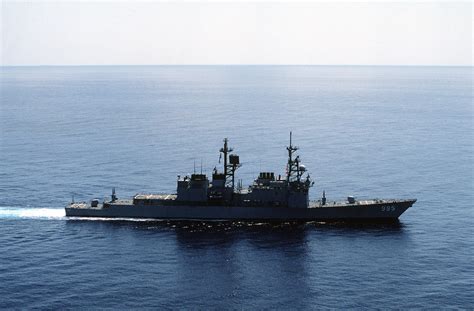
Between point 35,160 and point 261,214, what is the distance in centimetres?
6610

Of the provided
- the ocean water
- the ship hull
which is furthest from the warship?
the ocean water

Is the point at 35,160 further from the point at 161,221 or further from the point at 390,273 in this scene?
the point at 390,273

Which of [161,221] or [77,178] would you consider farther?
[77,178]

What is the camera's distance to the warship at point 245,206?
100750 millimetres

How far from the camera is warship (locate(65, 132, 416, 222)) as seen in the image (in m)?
101

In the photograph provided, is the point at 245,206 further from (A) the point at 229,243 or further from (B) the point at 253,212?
(A) the point at 229,243

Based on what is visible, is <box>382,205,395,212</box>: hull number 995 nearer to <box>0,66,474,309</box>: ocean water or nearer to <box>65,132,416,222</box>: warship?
<box>65,132,416,222</box>: warship

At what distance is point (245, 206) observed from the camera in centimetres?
10231

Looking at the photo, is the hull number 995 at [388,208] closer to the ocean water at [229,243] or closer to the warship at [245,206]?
the warship at [245,206]

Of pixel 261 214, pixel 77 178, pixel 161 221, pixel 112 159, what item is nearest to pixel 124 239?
pixel 161 221

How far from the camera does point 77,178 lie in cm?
12444

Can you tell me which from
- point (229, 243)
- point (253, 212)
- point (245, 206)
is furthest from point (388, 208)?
point (229, 243)

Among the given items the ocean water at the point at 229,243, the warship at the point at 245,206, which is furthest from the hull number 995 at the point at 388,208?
the ocean water at the point at 229,243

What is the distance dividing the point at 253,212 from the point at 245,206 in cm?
176
